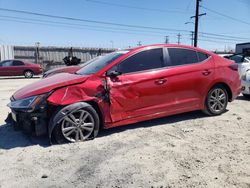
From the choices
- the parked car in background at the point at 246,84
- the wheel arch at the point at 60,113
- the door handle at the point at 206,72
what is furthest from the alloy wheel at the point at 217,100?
the wheel arch at the point at 60,113

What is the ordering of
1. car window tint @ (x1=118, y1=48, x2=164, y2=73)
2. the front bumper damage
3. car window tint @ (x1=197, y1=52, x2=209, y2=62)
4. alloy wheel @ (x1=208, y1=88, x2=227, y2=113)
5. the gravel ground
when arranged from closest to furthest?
the gravel ground < the front bumper damage < car window tint @ (x1=118, y1=48, x2=164, y2=73) < car window tint @ (x1=197, y1=52, x2=209, y2=62) < alloy wheel @ (x1=208, y1=88, x2=227, y2=113)

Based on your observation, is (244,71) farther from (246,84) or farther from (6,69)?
(6,69)

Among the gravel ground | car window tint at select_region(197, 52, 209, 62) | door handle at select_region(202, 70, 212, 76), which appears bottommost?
the gravel ground

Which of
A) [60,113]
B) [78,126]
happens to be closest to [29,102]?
[60,113]

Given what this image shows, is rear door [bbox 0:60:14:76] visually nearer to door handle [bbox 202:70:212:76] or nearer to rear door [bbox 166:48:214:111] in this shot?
rear door [bbox 166:48:214:111]

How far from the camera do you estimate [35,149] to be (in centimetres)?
374

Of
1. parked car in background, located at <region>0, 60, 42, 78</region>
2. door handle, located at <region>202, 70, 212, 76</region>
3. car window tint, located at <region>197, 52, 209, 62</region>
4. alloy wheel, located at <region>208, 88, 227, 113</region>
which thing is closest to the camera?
door handle, located at <region>202, 70, 212, 76</region>

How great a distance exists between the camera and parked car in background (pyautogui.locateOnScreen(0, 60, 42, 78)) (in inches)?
695

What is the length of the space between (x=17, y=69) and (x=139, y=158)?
1707 centimetres

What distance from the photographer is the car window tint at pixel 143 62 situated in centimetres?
435

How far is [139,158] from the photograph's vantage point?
3.35 meters

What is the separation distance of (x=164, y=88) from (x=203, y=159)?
1.64 metres

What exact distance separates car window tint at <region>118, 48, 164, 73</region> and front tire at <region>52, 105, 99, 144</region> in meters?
0.98

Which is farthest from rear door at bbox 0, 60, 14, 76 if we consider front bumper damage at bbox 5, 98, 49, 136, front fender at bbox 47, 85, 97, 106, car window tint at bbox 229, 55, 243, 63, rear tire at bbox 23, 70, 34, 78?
front fender at bbox 47, 85, 97, 106
